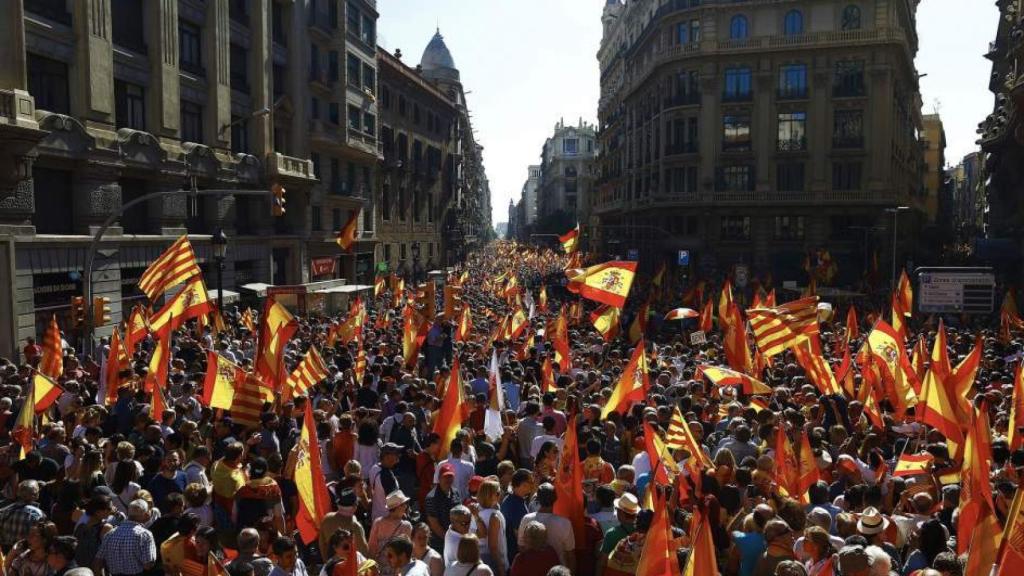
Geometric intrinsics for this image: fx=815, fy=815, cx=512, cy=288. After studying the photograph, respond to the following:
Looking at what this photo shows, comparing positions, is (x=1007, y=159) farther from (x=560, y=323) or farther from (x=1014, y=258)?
(x=560, y=323)

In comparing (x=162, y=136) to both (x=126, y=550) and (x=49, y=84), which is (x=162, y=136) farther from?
(x=126, y=550)

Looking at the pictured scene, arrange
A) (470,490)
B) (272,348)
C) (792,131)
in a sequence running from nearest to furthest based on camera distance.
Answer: (470,490) < (272,348) < (792,131)

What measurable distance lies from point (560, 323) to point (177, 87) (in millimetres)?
19525

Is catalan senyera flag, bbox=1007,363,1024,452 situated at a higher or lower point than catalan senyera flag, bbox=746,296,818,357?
lower

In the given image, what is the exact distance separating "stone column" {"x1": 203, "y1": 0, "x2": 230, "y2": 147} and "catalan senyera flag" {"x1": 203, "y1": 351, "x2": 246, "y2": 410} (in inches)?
901

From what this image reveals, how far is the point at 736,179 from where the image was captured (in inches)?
2152

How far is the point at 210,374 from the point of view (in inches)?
426

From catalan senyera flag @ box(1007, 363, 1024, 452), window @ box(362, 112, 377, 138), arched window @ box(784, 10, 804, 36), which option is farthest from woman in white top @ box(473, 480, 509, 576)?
arched window @ box(784, 10, 804, 36)

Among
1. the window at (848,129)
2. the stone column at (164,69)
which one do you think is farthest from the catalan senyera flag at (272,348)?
the window at (848,129)

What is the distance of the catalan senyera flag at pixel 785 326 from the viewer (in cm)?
1398

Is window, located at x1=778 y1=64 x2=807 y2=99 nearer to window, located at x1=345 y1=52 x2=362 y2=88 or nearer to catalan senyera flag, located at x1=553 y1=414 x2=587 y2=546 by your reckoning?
window, located at x1=345 y1=52 x2=362 y2=88

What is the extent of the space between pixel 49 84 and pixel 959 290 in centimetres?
2864

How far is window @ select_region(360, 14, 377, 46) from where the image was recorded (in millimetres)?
47062

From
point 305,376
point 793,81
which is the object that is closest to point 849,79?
point 793,81
